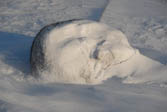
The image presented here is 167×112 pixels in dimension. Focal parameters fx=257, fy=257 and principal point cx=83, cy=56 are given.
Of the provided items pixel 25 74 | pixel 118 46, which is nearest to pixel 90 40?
pixel 118 46

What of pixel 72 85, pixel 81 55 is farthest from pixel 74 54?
pixel 72 85

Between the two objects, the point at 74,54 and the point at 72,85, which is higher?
the point at 74,54

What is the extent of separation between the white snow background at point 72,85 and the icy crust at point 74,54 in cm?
10

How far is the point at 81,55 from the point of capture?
7.70 feet

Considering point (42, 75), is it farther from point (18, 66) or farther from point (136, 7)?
point (136, 7)

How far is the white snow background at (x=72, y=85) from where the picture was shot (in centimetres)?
195

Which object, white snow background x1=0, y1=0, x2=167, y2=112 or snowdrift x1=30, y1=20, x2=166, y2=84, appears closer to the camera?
white snow background x1=0, y1=0, x2=167, y2=112

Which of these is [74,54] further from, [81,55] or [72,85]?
[72,85]

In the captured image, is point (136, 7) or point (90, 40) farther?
point (136, 7)

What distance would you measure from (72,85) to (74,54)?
280 mm

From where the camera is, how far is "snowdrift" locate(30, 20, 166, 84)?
2.30 m

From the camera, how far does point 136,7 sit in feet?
15.0

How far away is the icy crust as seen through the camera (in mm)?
2301

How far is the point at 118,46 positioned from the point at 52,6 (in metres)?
2.64
